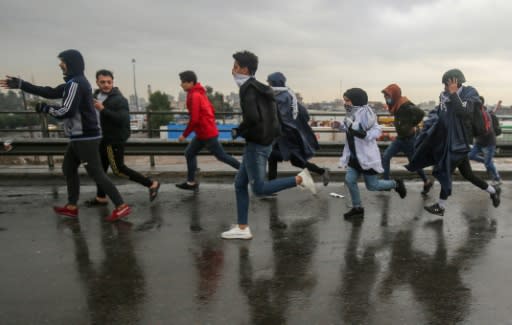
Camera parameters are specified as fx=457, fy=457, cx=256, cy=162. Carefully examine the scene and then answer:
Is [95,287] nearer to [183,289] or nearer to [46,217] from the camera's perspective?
[183,289]

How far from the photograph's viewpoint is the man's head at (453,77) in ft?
16.8

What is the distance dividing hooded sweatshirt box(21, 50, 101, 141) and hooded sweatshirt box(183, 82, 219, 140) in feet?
5.53

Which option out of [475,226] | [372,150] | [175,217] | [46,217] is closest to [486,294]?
Answer: [475,226]

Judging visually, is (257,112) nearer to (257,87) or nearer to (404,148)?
(257,87)

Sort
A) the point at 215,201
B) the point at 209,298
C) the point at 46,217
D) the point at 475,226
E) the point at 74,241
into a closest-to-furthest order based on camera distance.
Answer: the point at 209,298 < the point at 74,241 < the point at 475,226 < the point at 46,217 < the point at 215,201

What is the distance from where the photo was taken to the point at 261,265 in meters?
3.92

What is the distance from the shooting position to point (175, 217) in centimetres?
549

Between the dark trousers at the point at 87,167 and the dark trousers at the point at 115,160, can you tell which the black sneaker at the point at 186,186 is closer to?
the dark trousers at the point at 115,160

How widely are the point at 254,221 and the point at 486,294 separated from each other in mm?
2632

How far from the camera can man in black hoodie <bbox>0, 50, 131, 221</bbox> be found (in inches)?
195

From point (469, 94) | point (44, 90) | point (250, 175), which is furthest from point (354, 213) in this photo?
point (44, 90)

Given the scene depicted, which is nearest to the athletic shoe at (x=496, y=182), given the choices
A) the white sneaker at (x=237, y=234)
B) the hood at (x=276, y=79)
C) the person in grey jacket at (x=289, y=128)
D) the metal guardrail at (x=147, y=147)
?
the metal guardrail at (x=147, y=147)

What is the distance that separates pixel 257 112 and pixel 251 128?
0.56ft

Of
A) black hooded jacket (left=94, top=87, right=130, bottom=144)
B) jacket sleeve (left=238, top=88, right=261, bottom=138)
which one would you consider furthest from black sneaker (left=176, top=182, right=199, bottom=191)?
jacket sleeve (left=238, top=88, right=261, bottom=138)
